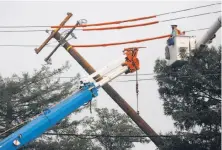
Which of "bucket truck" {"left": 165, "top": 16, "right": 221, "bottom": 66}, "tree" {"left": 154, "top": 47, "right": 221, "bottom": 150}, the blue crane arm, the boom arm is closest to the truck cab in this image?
"bucket truck" {"left": 165, "top": 16, "right": 221, "bottom": 66}

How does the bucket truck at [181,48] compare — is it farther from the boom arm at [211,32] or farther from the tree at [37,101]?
the tree at [37,101]

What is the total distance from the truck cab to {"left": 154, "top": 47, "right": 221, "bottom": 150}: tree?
9099mm

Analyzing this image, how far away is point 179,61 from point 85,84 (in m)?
2.77

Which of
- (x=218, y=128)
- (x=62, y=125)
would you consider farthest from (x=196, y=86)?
(x=62, y=125)

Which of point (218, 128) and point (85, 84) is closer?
point (85, 84)

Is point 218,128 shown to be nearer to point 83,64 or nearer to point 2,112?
point 83,64

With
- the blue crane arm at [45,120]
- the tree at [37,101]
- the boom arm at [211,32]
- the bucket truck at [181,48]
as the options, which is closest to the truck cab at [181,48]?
the bucket truck at [181,48]

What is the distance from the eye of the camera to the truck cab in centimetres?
910

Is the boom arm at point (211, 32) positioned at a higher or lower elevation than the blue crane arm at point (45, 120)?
higher

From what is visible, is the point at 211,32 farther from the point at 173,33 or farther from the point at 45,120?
the point at 45,120

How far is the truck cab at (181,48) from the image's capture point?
9.10 meters

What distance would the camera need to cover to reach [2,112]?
78.7 feet

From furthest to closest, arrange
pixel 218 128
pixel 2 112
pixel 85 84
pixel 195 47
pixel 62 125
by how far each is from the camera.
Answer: pixel 62 125
pixel 2 112
pixel 218 128
pixel 85 84
pixel 195 47

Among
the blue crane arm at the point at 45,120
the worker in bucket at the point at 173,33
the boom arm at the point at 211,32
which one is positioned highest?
the worker in bucket at the point at 173,33
